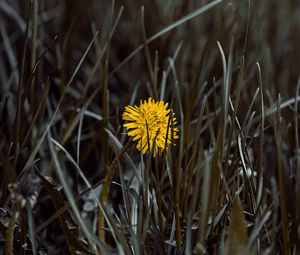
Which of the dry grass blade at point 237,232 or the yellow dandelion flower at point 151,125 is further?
the yellow dandelion flower at point 151,125

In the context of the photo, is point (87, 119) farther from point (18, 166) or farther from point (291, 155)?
point (291, 155)

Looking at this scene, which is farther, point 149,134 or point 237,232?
point 149,134

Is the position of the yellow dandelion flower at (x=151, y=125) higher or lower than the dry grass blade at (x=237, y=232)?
higher

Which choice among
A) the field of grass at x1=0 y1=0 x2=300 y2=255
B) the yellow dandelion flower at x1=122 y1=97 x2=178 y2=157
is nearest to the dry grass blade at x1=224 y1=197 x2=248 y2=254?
the field of grass at x1=0 y1=0 x2=300 y2=255

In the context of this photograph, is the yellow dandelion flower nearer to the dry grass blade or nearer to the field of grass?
the field of grass

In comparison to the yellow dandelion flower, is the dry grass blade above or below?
below

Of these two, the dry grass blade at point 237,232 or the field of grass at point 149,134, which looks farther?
the field of grass at point 149,134

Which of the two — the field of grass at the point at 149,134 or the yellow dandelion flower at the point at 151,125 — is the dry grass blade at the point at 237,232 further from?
the yellow dandelion flower at the point at 151,125

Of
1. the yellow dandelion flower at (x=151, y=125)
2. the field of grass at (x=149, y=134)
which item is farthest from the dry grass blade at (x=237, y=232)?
the yellow dandelion flower at (x=151, y=125)

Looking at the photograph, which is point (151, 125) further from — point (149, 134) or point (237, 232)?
point (237, 232)

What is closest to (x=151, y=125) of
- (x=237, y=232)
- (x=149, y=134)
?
(x=149, y=134)
